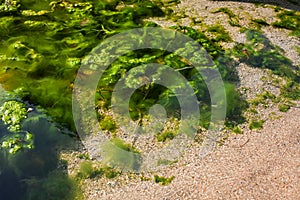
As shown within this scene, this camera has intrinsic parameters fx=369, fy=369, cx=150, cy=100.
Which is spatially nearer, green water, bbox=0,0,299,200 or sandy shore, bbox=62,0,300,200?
sandy shore, bbox=62,0,300,200

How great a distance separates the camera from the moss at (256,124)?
3812 millimetres

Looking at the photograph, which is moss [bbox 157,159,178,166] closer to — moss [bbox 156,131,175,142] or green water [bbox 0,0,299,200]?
moss [bbox 156,131,175,142]

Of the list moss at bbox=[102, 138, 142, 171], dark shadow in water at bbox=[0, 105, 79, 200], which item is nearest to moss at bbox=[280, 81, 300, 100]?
moss at bbox=[102, 138, 142, 171]

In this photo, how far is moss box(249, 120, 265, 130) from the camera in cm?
381

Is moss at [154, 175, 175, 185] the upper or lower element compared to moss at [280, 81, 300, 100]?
lower

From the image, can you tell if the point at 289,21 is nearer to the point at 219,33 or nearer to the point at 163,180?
the point at 219,33

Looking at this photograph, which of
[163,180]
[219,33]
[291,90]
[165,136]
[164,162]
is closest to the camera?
[163,180]

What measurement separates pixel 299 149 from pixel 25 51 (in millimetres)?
3304

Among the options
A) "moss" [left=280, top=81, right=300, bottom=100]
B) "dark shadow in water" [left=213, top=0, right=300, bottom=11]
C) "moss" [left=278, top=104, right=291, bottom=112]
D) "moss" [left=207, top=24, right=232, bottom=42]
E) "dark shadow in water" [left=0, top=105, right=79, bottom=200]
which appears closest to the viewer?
"dark shadow in water" [left=0, top=105, right=79, bottom=200]

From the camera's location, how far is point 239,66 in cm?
449

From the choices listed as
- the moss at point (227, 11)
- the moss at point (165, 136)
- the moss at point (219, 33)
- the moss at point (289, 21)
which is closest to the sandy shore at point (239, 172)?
the moss at point (165, 136)

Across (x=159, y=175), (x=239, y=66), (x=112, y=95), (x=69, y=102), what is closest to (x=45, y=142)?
(x=69, y=102)

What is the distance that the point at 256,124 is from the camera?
3.84 m

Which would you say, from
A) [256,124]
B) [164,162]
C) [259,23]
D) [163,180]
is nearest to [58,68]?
[164,162]
